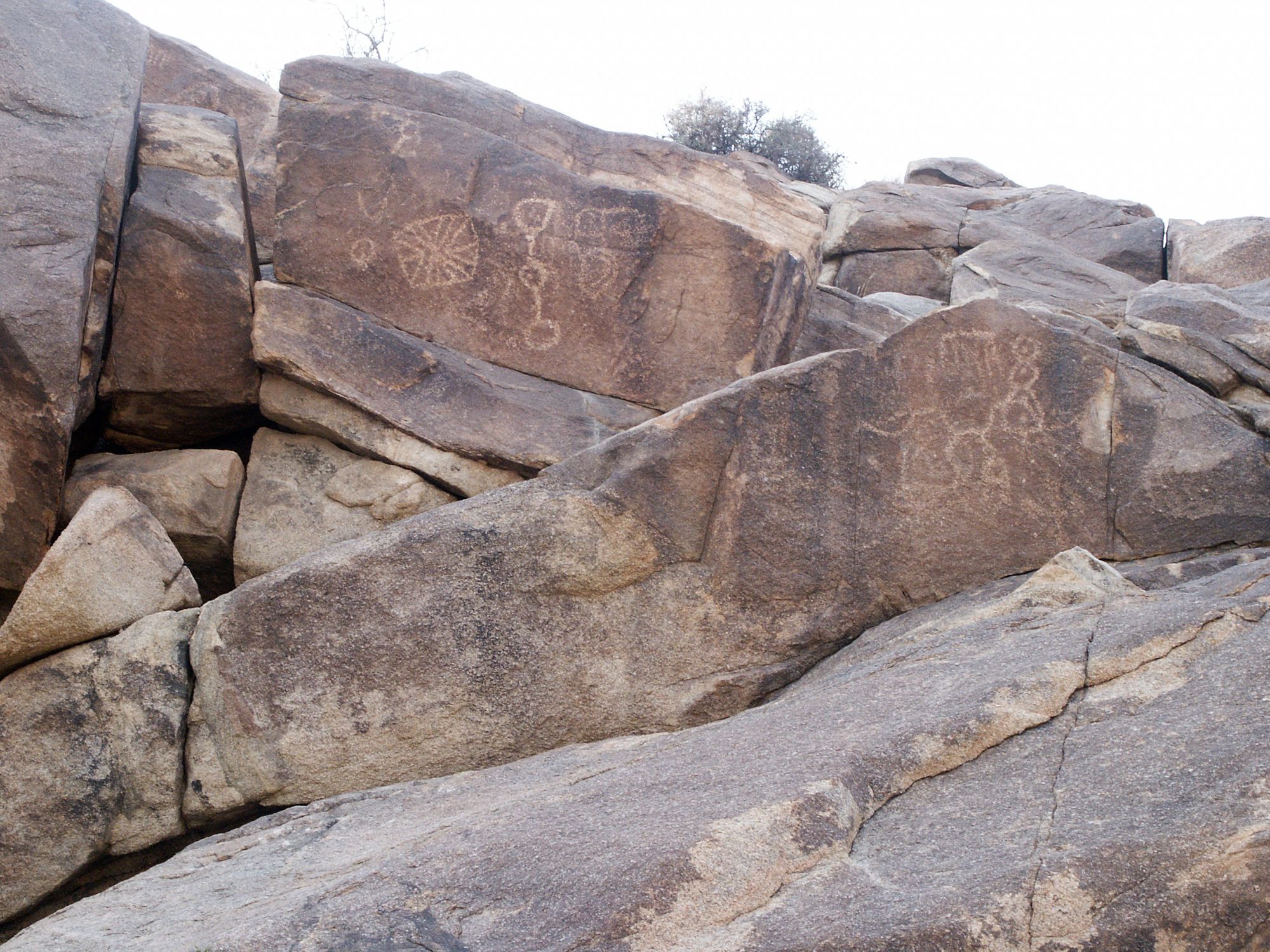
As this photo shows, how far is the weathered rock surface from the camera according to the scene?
9805 millimetres

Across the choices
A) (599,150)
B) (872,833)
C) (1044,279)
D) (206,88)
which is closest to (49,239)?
(599,150)

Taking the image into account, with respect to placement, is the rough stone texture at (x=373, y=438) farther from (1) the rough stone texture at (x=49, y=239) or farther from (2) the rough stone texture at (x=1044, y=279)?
(2) the rough stone texture at (x=1044, y=279)

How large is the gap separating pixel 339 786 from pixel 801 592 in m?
1.74

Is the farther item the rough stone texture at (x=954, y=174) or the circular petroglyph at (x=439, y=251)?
the rough stone texture at (x=954, y=174)

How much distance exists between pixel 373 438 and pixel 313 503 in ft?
1.32

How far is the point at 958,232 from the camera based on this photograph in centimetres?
1017

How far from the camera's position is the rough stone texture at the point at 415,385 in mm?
5199

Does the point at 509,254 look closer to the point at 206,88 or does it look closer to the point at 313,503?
the point at 313,503

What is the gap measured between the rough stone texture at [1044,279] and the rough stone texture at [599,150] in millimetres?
1829

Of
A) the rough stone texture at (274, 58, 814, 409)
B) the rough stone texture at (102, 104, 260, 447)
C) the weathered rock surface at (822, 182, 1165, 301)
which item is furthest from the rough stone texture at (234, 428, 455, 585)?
the weathered rock surface at (822, 182, 1165, 301)

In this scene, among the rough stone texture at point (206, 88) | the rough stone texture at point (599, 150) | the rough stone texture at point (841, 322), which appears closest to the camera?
the rough stone texture at point (599, 150)

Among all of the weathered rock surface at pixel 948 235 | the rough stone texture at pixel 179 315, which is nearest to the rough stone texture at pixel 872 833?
the rough stone texture at pixel 179 315

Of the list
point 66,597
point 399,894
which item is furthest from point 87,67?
point 399,894

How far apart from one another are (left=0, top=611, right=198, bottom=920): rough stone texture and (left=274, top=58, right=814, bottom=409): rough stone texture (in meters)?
2.14
